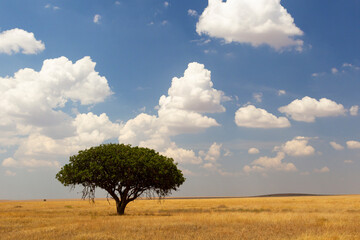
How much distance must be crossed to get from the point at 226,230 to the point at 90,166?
22.5m

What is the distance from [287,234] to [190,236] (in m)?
5.99

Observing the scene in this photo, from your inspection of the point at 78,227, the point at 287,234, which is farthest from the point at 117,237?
the point at 287,234

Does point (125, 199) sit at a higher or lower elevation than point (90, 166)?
lower

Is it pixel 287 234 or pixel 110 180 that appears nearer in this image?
pixel 287 234

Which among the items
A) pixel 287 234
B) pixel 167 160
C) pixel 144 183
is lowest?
pixel 287 234

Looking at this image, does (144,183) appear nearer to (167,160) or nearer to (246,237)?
(167,160)

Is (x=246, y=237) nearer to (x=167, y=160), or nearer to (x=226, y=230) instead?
(x=226, y=230)

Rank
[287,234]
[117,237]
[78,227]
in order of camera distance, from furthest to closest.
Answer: [78,227] → [287,234] → [117,237]

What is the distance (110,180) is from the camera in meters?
42.3

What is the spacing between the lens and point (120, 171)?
4175 cm

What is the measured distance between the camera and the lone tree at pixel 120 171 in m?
41.3

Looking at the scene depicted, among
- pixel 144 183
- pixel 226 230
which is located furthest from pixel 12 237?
pixel 144 183

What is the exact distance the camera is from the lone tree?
41.3 m

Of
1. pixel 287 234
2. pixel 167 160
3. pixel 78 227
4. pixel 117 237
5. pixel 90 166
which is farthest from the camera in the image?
pixel 167 160
